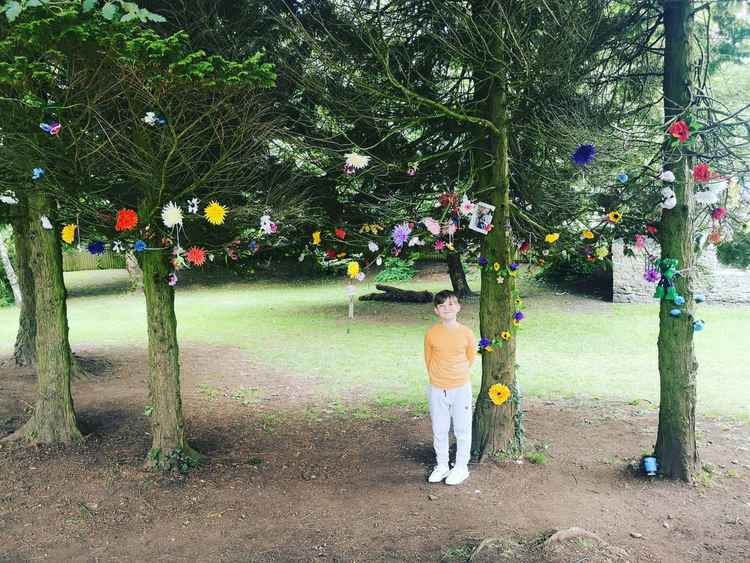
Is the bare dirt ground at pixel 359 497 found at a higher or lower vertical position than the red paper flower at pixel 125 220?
lower

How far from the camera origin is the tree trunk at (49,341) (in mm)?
6199

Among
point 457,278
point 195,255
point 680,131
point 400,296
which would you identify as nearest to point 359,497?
point 195,255

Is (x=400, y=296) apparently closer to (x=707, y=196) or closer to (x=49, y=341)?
(x=49, y=341)

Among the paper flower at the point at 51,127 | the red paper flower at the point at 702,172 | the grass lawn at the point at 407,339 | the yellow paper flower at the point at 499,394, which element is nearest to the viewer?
the paper flower at the point at 51,127

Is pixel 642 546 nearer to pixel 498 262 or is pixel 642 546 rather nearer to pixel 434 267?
pixel 498 262

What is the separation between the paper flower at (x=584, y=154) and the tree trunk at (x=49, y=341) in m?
5.19

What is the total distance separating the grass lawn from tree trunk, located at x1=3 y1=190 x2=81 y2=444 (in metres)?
3.68

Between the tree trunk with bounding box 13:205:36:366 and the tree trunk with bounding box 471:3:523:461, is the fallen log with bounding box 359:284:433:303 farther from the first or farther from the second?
the tree trunk with bounding box 471:3:523:461

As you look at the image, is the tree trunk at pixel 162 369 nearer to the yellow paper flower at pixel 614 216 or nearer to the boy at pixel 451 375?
the boy at pixel 451 375

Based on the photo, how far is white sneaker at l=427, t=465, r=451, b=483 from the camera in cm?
516

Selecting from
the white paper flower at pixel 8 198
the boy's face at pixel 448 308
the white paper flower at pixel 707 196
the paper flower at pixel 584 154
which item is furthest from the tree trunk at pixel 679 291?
the white paper flower at pixel 8 198

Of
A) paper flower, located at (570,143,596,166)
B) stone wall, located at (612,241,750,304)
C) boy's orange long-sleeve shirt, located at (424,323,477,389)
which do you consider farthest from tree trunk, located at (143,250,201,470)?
stone wall, located at (612,241,750,304)

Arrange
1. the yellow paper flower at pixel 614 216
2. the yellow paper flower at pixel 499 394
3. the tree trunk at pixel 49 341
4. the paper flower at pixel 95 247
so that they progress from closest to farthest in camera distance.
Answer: the yellow paper flower at pixel 614 216, the paper flower at pixel 95 247, the yellow paper flower at pixel 499 394, the tree trunk at pixel 49 341

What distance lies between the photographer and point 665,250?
5082 mm
